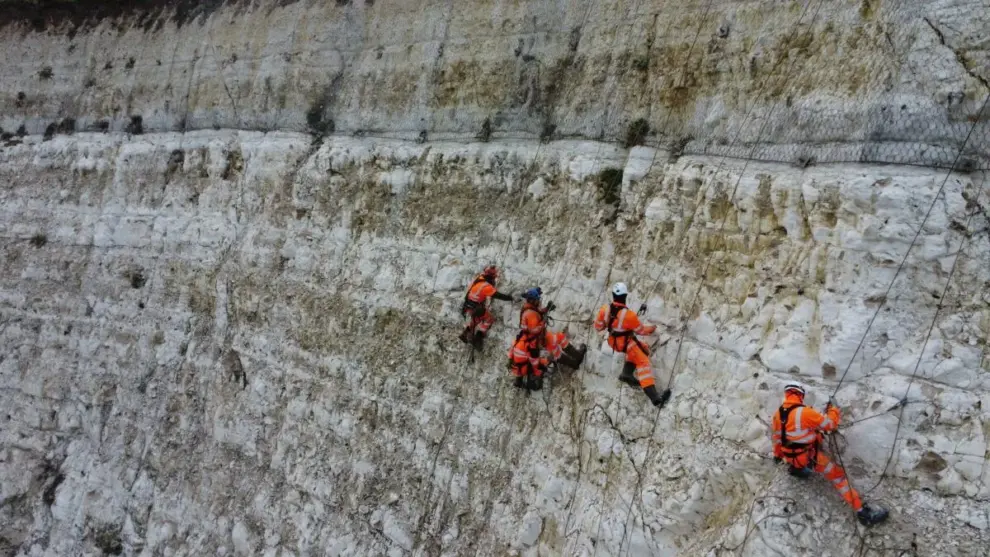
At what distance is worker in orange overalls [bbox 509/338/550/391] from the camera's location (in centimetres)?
833

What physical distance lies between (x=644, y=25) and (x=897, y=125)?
136 inches

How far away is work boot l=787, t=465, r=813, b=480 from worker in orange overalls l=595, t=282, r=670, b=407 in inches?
59.5

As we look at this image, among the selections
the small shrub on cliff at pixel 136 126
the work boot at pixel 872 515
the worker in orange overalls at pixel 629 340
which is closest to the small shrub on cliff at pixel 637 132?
the worker in orange overalls at pixel 629 340

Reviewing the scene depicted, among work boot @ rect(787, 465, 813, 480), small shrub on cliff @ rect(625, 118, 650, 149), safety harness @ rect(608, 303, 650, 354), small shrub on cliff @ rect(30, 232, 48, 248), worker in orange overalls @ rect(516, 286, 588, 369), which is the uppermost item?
small shrub on cliff @ rect(625, 118, 650, 149)

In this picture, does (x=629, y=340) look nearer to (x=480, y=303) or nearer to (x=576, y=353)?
(x=576, y=353)

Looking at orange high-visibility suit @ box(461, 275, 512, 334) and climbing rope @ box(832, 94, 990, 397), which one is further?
orange high-visibility suit @ box(461, 275, 512, 334)

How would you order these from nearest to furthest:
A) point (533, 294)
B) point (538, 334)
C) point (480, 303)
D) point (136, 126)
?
point (533, 294) < point (538, 334) < point (480, 303) < point (136, 126)

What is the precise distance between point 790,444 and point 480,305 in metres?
4.07

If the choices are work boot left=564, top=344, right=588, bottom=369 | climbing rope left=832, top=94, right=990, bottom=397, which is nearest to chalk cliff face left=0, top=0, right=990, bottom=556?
climbing rope left=832, top=94, right=990, bottom=397

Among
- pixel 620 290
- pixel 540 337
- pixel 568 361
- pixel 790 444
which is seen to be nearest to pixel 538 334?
pixel 540 337

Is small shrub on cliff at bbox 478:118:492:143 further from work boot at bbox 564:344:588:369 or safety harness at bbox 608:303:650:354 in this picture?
safety harness at bbox 608:303:650:354

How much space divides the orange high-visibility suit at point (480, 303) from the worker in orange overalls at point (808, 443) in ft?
12.3

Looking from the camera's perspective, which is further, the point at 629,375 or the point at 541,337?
the point at 541,337

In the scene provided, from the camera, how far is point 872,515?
5914mm
